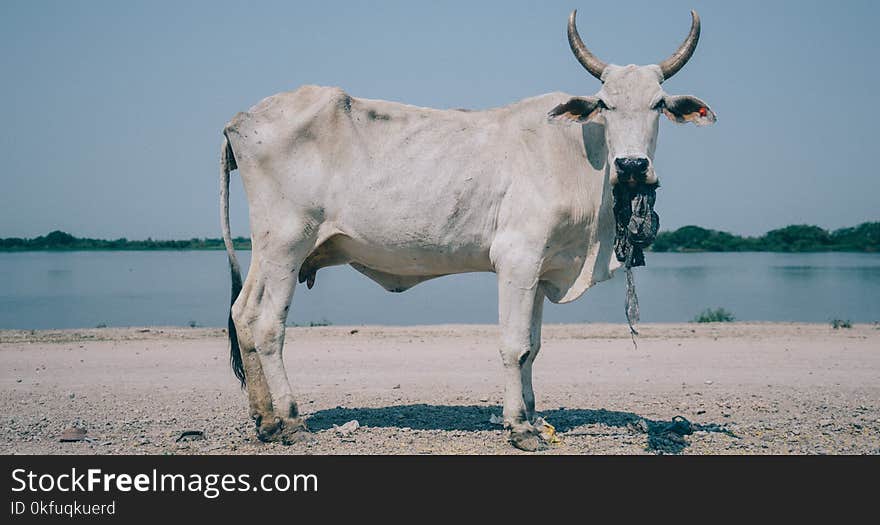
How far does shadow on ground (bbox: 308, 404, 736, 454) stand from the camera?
8.60 m

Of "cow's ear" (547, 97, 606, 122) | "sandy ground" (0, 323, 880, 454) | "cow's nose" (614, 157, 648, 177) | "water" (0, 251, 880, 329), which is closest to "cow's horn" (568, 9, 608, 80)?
"cow's ear" (547, 97, 606, 122)

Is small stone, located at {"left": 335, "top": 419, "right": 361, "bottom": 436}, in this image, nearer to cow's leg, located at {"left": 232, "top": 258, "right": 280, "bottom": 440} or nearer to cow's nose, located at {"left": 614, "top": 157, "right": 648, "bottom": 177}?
cow's leg, located at {"left": 232, "top": 258, "right": 280, "bottom": 440}

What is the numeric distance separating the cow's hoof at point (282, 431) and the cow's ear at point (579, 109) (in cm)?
373

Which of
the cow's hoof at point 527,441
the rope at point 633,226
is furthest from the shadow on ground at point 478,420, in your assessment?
the rope at point 633,226

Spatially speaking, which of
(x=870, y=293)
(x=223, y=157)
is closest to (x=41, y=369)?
(x=223, y=157)

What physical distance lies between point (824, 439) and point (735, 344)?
27.1ft

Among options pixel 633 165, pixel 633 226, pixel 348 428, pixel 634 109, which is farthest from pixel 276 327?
pixel 634 109

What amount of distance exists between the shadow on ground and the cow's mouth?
179 centimetres

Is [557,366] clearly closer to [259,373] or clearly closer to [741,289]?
[259,373]

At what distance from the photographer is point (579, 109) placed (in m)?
7.82

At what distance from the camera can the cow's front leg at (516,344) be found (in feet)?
25.8

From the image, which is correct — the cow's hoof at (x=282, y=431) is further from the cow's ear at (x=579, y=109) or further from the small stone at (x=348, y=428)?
the cow's ear at (x=579, y=109)

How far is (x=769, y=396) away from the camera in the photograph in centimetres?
1089

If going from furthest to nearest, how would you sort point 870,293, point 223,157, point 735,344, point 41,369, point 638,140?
point 870,293
point 735,344
point 41,369
point 223,157
point 638,140
